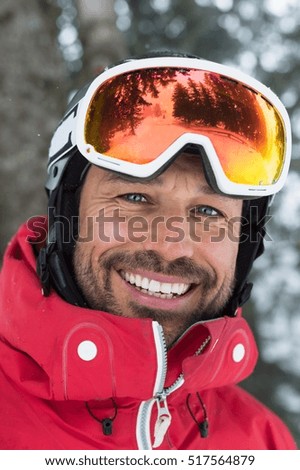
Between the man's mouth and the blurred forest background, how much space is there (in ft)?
4.20

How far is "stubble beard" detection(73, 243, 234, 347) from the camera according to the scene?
2355 millimetres

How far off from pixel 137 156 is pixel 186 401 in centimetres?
103

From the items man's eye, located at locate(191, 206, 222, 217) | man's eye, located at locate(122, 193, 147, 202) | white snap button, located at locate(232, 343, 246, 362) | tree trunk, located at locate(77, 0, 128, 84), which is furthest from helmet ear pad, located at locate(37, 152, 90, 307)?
tree trunk, located at locate(77, 0, 128, 84)

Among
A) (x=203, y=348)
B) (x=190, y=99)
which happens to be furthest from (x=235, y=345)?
(x=190, y=99)

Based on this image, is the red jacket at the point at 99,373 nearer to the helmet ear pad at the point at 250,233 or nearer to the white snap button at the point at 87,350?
the white snap button at the point at 87,350

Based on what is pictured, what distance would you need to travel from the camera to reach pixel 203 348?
7.91 feet

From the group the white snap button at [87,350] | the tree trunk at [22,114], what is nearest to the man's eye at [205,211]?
the white snap button at [87,350]

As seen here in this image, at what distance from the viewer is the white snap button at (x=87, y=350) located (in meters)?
2.07

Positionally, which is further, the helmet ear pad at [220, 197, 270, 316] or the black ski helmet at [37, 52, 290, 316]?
the helmet ear pad at [220, 197, 270, 316]

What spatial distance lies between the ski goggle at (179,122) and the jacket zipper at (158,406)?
64 cm

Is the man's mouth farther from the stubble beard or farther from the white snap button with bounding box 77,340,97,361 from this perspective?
the white snap button with bounding box 77,340,97,361

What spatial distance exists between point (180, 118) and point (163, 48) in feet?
7.45
